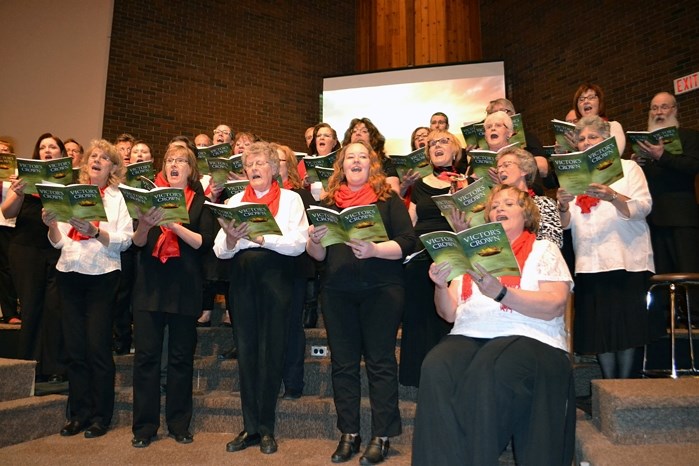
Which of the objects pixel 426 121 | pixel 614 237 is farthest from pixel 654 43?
pixel 614 237

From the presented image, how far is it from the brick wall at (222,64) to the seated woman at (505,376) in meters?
6.70

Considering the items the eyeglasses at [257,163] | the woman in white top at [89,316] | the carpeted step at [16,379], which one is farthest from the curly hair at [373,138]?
the carpeted step at [16,379]

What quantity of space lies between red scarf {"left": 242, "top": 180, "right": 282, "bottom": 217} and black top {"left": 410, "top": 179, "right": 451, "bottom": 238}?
819 millimetres

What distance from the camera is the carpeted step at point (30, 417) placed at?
342cm

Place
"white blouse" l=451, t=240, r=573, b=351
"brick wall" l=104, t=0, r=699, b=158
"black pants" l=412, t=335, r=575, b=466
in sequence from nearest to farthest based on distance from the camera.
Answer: "black pants" l=412, t=335, r=575, b=466, "white blouse" l=451, t=240, r=573, b=351, "brick wall" l=104, t=0, r=699, b=158

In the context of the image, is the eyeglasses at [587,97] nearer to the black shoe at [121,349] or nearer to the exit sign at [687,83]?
the exit sign at [687,83]

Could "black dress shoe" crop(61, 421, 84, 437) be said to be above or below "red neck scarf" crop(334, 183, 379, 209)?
below

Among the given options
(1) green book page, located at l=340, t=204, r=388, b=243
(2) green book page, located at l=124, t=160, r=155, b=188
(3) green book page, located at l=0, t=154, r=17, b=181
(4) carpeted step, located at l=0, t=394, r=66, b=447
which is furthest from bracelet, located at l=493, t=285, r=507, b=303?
(3) green book page, located at l=0, t=154, r=17, b=181

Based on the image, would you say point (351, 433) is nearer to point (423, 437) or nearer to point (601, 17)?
point (423, 437)

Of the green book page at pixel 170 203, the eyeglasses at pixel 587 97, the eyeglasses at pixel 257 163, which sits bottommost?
the green book page at pixel 170 203

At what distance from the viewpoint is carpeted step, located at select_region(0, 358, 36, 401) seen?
11.7 feet

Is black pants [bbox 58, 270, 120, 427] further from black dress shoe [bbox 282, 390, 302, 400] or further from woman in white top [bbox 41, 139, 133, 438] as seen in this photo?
black dress shoe [bbox 282, 390, 302, 400]

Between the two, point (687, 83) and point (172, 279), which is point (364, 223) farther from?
point (687, 83)

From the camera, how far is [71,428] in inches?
141
